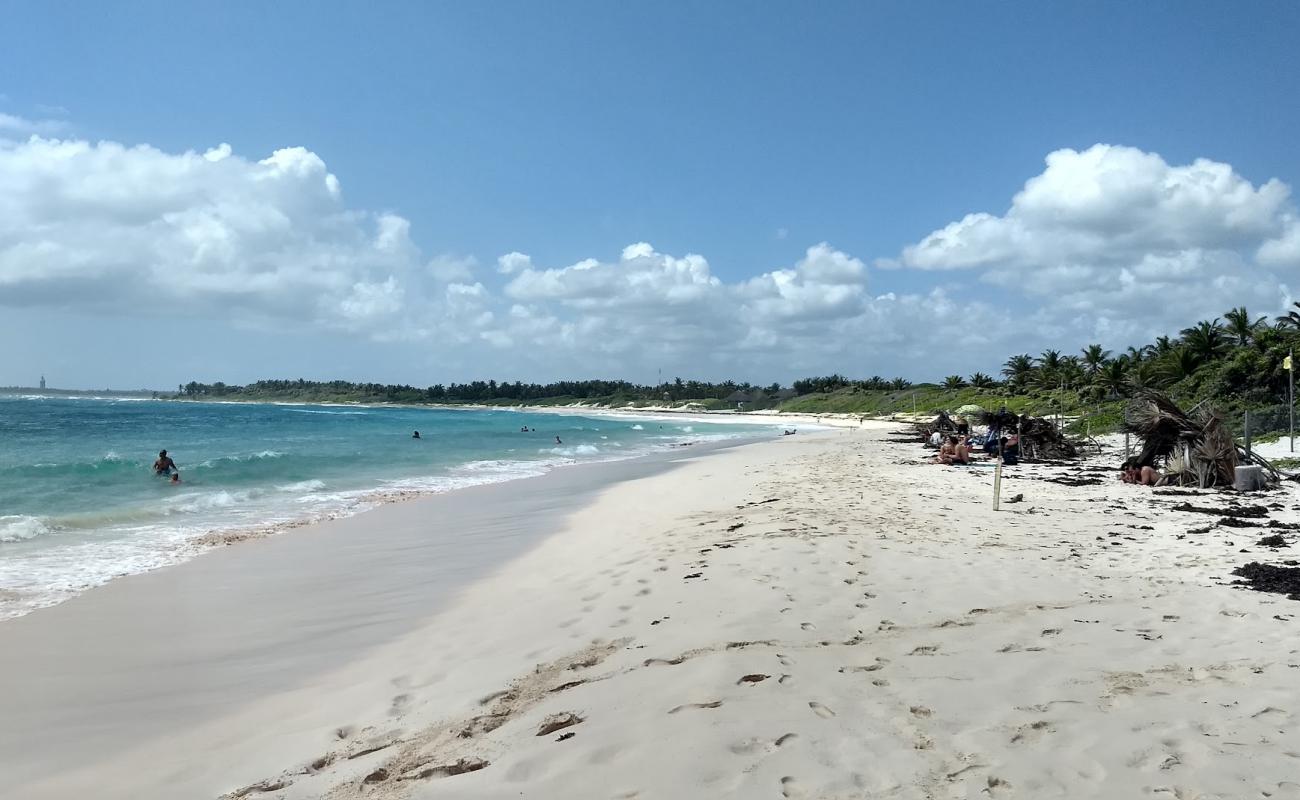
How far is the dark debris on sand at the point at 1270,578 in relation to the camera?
20.4 ft

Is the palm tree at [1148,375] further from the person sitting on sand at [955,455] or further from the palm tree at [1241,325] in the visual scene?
the person sitting on sand at [955,455]

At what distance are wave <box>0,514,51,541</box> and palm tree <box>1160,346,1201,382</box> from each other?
148 ft

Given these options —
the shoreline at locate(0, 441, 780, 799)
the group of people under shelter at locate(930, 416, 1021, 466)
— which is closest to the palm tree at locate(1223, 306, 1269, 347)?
the group of people under shelter at locate(930, 416, 1021, 466)

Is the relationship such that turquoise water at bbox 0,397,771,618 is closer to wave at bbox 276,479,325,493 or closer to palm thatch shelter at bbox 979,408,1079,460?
wave at bbox 276,479,325,493

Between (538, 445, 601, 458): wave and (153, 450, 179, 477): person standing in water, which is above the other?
(153, 450, 179, 477): person standing in water

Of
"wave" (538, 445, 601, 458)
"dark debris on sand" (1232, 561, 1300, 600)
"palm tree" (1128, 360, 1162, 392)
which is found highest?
"palm tree" (1128, 360, 1162, 392)

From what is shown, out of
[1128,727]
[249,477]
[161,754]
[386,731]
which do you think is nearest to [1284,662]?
[1128,727]

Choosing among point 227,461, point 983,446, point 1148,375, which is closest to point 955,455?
point 983,446

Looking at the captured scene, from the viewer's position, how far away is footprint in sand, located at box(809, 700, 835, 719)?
12.5 feet

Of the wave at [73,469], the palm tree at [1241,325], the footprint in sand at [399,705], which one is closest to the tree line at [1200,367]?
the palm tree at [1241,325]

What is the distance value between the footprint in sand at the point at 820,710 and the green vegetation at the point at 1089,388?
55.3 feet

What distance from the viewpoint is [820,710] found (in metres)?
3.86

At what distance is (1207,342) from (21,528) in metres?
49.4

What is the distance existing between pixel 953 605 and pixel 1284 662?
2.08 meters
